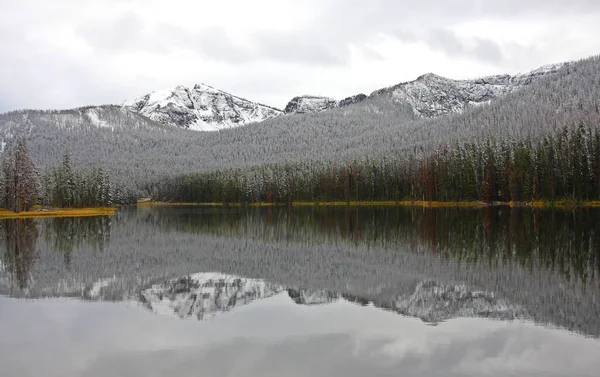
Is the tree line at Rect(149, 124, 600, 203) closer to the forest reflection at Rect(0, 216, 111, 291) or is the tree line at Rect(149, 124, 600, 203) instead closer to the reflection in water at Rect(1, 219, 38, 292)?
the forest reflection at Rect(0, 216, 111, 291)

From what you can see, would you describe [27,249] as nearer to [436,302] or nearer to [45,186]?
[436,302]

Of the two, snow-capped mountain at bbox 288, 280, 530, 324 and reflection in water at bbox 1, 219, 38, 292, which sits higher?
reflection in water at bbox 1, 219, 38, 292

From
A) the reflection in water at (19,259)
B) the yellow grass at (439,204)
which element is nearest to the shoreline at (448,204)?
the yellow grass at (439,204)

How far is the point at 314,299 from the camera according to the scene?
19531mm

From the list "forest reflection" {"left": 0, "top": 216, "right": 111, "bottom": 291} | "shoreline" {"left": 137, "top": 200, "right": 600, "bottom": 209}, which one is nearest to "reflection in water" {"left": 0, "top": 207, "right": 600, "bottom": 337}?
"forest reflection" {"left": 0, "top": 216, "right": 111, "bottom": 291}

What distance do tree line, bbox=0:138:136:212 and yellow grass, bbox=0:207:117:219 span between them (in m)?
2.23

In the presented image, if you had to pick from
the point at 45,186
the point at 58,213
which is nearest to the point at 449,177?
the point at 58,213

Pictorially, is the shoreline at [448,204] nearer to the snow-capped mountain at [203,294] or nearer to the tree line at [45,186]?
the tree line at [45,186]

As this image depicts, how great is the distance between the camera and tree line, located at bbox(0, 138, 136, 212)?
8888cm

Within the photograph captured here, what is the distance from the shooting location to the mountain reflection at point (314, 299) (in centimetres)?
1675

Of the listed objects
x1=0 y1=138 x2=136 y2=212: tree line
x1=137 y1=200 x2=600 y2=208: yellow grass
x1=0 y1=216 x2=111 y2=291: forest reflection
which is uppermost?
x1=0 y1=138 x2=136 y2=212: tree line

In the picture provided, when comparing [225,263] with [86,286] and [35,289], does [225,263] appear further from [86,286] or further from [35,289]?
[35,289]

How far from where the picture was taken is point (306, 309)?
17.9m

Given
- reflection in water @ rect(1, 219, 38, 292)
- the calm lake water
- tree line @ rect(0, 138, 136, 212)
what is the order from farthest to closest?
tree line @ rect(0, 138, 136, 212) < reflection in water @ rect(1, 219, 38, 292) < the calm lake water
